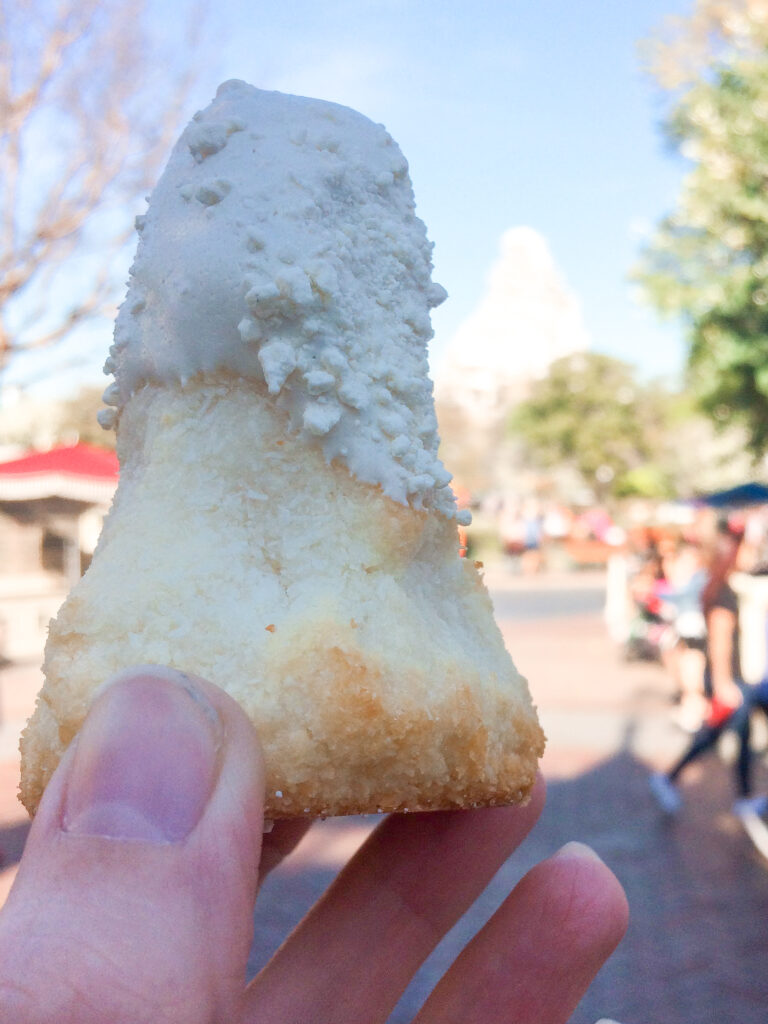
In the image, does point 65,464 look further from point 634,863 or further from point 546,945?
point 546,945

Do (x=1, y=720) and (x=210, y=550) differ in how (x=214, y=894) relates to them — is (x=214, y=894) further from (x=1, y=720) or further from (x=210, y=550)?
(x=1, y=720)

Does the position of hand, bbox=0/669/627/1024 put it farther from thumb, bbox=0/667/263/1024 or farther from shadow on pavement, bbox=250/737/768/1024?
shadow on pavement, bbox=250/737/768/1024

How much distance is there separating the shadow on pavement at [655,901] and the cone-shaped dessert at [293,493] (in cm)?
332

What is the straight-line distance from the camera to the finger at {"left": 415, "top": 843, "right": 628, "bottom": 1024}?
6.16 ft

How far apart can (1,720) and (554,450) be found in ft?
105

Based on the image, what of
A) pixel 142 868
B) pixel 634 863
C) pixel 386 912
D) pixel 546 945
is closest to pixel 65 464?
pixel 634 863

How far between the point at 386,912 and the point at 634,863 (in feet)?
13.6

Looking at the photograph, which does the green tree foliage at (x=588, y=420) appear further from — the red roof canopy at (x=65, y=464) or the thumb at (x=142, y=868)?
the thumb at (x=142, y=868)

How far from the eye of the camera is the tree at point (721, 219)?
515 inches

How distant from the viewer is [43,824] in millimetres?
1185

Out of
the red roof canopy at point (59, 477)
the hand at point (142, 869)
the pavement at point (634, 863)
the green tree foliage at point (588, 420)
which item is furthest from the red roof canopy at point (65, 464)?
the green tree foliage at point (588, 420)

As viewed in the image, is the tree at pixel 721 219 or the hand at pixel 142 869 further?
the tree at pixel 721 219

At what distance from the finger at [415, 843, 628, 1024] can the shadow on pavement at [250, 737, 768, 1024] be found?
7.86 ft

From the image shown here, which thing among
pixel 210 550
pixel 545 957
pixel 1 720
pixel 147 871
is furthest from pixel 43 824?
pixel 1 720
